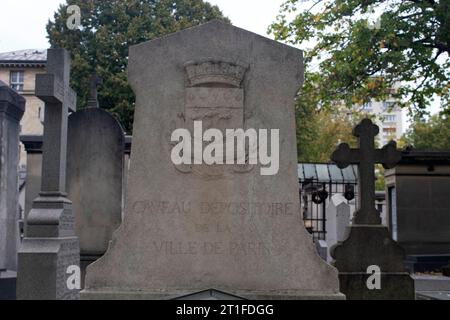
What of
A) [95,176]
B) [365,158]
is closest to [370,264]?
[365,158]

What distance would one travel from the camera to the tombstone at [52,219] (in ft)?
23.0

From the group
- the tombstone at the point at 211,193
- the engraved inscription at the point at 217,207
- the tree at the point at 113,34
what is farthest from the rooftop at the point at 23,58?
the engraved inscription at the point at 217,207

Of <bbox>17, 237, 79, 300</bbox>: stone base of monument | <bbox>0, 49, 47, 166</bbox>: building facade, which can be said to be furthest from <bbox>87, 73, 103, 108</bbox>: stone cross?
<bbox>0, 49, 47, 166</bbox>: building facade

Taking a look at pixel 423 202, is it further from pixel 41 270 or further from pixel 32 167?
pixel 41 270

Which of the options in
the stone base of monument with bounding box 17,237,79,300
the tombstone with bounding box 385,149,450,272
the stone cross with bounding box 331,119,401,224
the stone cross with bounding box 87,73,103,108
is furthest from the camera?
the tombstone with bounding box 385,149,450,272

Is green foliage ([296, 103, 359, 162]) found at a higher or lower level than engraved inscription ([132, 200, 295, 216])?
higher

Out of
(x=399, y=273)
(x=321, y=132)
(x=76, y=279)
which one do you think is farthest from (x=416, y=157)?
(x=321, y=132)

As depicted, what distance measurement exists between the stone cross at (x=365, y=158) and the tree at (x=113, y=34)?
64.0 ft

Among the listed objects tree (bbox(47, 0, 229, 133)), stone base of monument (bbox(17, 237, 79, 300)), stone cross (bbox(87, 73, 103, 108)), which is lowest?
stone base of monument (bbox(17, 237, 79, 300))

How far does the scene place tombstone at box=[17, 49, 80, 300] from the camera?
23.0 feet

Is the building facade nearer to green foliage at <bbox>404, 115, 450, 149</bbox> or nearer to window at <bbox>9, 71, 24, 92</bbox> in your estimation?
window at <bbox>9, 71, 24, 92</bbox>

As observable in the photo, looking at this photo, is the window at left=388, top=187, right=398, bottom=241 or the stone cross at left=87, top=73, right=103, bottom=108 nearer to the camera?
the stone cross at left=87, top=73, right=103, bottom=108

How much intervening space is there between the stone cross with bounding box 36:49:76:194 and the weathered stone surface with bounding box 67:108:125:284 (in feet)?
4.61

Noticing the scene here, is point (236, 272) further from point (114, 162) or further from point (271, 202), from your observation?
point (114, 162)
